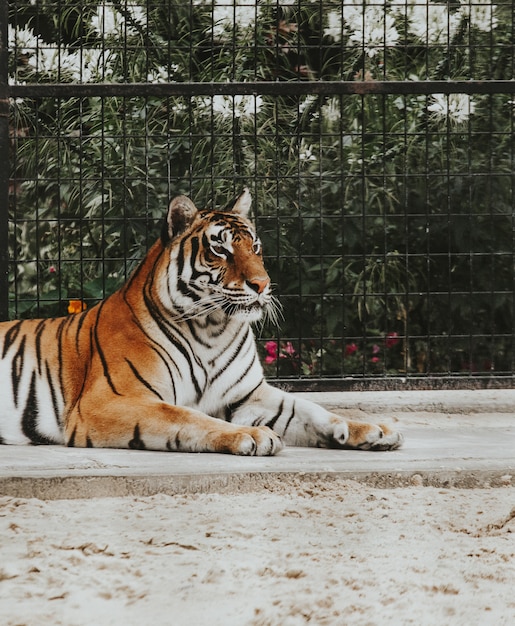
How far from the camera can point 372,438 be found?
3371 millimetres

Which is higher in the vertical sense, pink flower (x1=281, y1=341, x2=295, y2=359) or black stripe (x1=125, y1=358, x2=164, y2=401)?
black stripe (x1=125, y1=358, x2=164, y2=401)

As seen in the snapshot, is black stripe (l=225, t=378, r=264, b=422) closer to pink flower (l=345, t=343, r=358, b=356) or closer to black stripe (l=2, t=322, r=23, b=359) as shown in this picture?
black stripe (l=2, t=322, r=23, b=359)

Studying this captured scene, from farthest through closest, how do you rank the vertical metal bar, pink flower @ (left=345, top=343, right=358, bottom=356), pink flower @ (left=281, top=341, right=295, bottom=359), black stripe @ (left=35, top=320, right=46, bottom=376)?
pink flower @ (left=345, top=343, right=358, bottom=356) → pink flower @ (left=281, top=341, right=295, bottom=359) → the vertical metal bar → black stripe @ (left=35, top=320, right=46, bottom=376)

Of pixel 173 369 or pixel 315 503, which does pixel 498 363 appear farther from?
pixel 315 503

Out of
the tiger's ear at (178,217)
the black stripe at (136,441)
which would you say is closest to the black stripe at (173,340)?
the tiger's ear at (178,217)

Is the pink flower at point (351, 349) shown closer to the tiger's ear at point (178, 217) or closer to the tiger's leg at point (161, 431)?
the tiger's ear at point (178, 217)

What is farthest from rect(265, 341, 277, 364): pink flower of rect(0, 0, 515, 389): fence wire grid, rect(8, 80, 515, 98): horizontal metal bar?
rect(8, 80, 515, 98): horizontal metal bar

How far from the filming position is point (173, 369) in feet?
11.8

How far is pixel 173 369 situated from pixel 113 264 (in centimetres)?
195

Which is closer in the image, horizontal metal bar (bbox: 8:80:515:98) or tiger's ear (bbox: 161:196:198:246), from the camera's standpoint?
tiger's ear (bbox: 161:196:198:246)

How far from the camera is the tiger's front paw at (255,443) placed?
313 cm

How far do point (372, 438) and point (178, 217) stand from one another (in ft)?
3.36

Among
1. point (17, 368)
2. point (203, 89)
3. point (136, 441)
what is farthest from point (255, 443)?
point (203, 89)

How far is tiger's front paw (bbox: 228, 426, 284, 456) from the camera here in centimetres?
313
